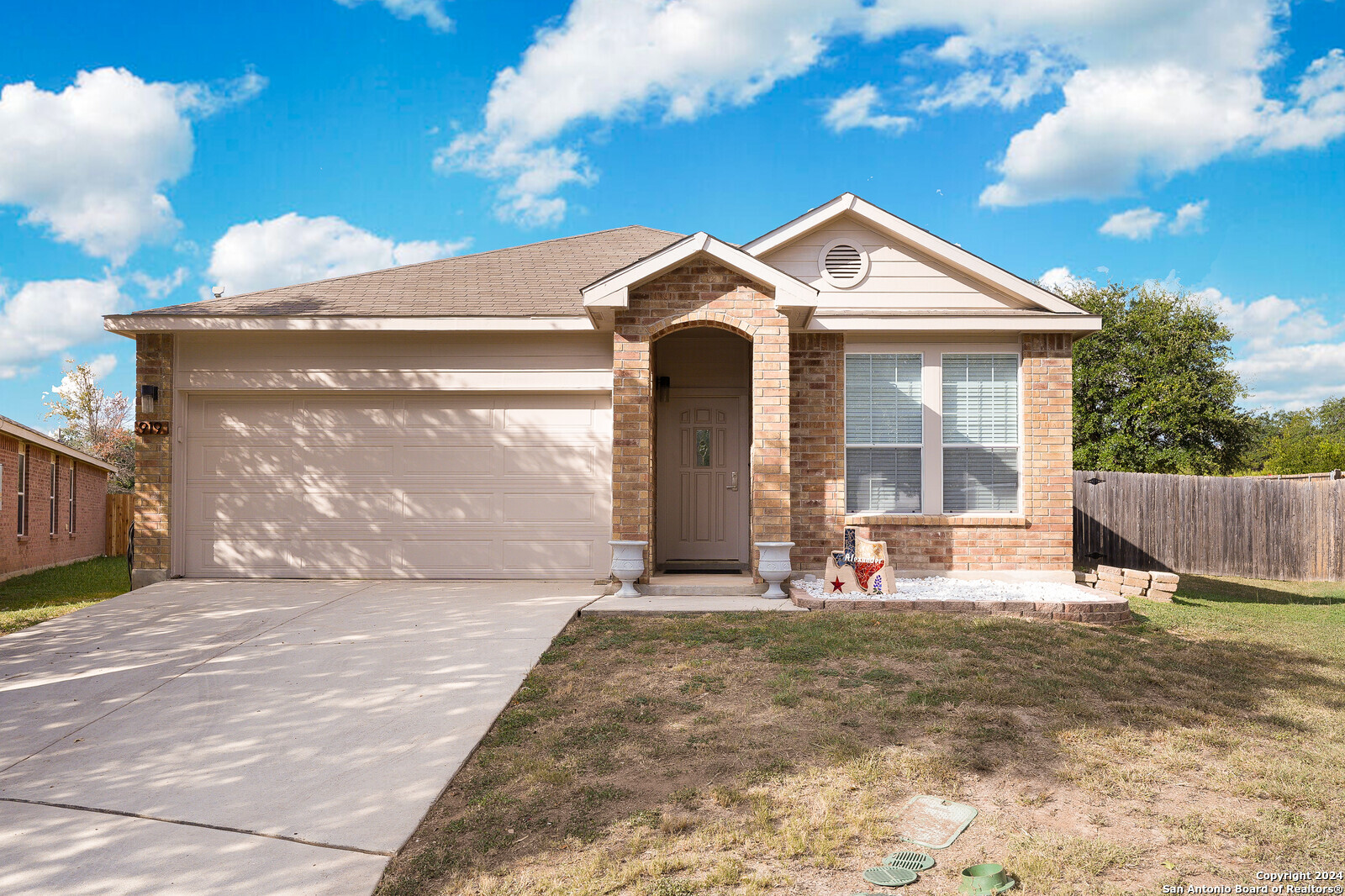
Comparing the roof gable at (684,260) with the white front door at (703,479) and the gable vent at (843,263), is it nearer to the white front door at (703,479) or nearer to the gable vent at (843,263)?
the gable vent at (843,263)

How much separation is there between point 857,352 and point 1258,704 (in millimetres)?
5277

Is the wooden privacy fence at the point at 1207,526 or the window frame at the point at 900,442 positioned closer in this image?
the window frame at the point at 900,442

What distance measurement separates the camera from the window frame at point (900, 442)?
8961 millimetres

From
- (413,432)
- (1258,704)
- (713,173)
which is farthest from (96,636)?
(713,173)

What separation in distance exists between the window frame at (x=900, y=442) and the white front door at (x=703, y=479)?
1540 millimetres

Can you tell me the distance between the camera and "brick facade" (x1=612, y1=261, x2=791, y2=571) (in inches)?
312

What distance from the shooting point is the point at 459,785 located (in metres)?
3.62

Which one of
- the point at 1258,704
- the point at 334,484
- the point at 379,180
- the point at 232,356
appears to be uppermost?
the point at 379,180

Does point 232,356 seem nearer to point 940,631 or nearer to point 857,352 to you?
point 857,352

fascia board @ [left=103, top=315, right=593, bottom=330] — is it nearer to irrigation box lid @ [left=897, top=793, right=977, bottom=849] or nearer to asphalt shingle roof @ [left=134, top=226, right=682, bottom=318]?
asphalt shingle roof @ [left=134, top=226, right=682, bottom=318]

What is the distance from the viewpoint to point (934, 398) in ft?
29.7

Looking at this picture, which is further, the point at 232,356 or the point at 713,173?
the point at 713,173

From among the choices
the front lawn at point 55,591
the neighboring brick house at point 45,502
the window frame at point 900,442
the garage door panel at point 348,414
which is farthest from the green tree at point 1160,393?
the neighboring brick house at point 45,502

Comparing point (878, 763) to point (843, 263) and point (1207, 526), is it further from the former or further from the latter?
point (1207, 526)
